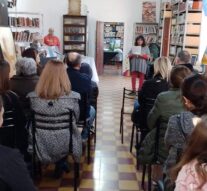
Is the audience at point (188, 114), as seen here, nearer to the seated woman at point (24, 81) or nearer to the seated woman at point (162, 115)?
the seated woman at point (162, 115)

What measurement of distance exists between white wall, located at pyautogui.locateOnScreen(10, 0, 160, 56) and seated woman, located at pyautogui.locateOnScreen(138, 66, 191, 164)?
8.82 m

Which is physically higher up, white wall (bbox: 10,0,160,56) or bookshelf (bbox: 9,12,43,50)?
white wall (bbox: 10,0,160,56)

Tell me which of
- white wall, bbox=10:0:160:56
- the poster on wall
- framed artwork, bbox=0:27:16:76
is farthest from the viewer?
the poster on wall

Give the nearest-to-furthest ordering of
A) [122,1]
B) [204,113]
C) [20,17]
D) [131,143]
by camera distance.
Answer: [204,113] → [131,143] → [20,17] → [122,1]

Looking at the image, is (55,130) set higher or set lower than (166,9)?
lower

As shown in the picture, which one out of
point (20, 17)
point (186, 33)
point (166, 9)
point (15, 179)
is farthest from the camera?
point (20, 17)

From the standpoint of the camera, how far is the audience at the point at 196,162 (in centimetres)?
128

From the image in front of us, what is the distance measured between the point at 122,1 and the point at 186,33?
14.7ft

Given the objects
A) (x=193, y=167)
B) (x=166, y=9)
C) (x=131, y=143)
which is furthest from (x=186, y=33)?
(x=193, y=167)

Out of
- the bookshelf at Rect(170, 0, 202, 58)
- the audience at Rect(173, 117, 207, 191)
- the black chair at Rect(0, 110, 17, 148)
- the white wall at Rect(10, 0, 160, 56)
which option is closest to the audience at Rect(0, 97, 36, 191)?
the audience at Rect(173, 117, 207, 191)

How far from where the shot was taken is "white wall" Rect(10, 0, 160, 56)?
10922mm

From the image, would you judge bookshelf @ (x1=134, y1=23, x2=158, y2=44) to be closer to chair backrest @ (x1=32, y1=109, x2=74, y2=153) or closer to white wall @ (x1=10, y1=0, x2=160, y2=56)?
white wall @ (x1=10, y1=0, x2=160, y2=56)

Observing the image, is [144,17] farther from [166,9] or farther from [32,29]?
[32,29]

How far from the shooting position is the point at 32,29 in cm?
1055
